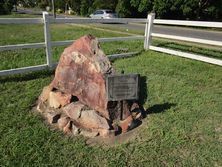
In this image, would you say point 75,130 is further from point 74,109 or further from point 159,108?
point 159,108

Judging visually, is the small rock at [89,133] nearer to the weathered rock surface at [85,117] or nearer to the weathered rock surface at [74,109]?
the weathered rock surface at [85,117]

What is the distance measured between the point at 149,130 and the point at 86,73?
1.44 metres

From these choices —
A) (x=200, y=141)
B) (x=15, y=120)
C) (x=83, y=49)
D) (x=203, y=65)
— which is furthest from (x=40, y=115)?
(x=203, y=65)

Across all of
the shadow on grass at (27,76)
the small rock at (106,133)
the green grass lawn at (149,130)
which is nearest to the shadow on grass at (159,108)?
the green grass lawn at (149,130)

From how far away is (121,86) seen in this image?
389 centimetres

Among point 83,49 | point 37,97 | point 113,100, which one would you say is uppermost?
point 83,49

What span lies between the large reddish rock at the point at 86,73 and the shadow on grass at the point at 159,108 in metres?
0.99

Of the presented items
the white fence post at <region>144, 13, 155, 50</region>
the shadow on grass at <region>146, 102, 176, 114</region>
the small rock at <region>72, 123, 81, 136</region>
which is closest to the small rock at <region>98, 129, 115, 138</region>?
the small rock at <region>72, 123, 81, 136</region>

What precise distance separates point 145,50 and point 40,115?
5.42 meters

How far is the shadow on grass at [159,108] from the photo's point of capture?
466 cm

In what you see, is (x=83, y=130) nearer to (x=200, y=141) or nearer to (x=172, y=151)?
(x=172, y=151)

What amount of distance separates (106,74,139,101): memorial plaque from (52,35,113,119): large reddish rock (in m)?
0.22

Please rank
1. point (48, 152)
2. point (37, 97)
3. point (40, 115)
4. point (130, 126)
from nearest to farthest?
point (48, 152) < point (130, 126) < point (40, 115) < point (37, 97)

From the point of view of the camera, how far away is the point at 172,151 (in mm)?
3654
